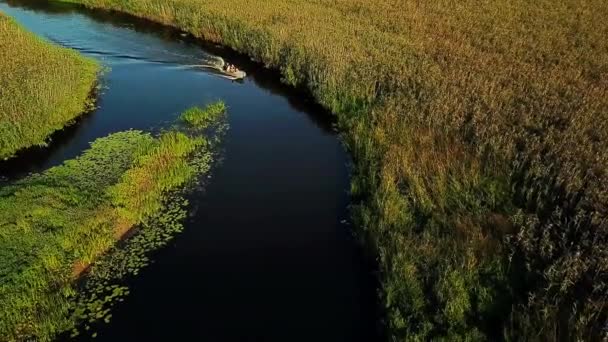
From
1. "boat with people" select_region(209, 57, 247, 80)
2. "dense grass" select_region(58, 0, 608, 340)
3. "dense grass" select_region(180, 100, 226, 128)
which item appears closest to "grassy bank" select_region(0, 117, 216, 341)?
"dense grass" select_region(180, 100, 226, 128)

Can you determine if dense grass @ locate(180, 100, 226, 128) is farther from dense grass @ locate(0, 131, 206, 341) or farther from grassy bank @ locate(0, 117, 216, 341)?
grassy bank @ locate(0, 117, 216, 341)

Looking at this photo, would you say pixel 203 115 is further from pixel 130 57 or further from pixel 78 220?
pixel 130 57

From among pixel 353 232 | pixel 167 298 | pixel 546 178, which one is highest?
pixel 546 178

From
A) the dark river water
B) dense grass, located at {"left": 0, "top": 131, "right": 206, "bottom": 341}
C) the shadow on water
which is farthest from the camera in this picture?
the shadow on water

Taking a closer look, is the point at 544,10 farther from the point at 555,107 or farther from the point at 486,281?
the point at 486,281

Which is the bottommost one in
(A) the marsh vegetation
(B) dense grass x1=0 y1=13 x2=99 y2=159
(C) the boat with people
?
(A) the marsh vegetation

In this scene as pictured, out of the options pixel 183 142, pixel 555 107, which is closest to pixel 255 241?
pixel 183 142

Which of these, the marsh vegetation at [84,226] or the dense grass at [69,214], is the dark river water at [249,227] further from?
the dense grass at [69,214]
